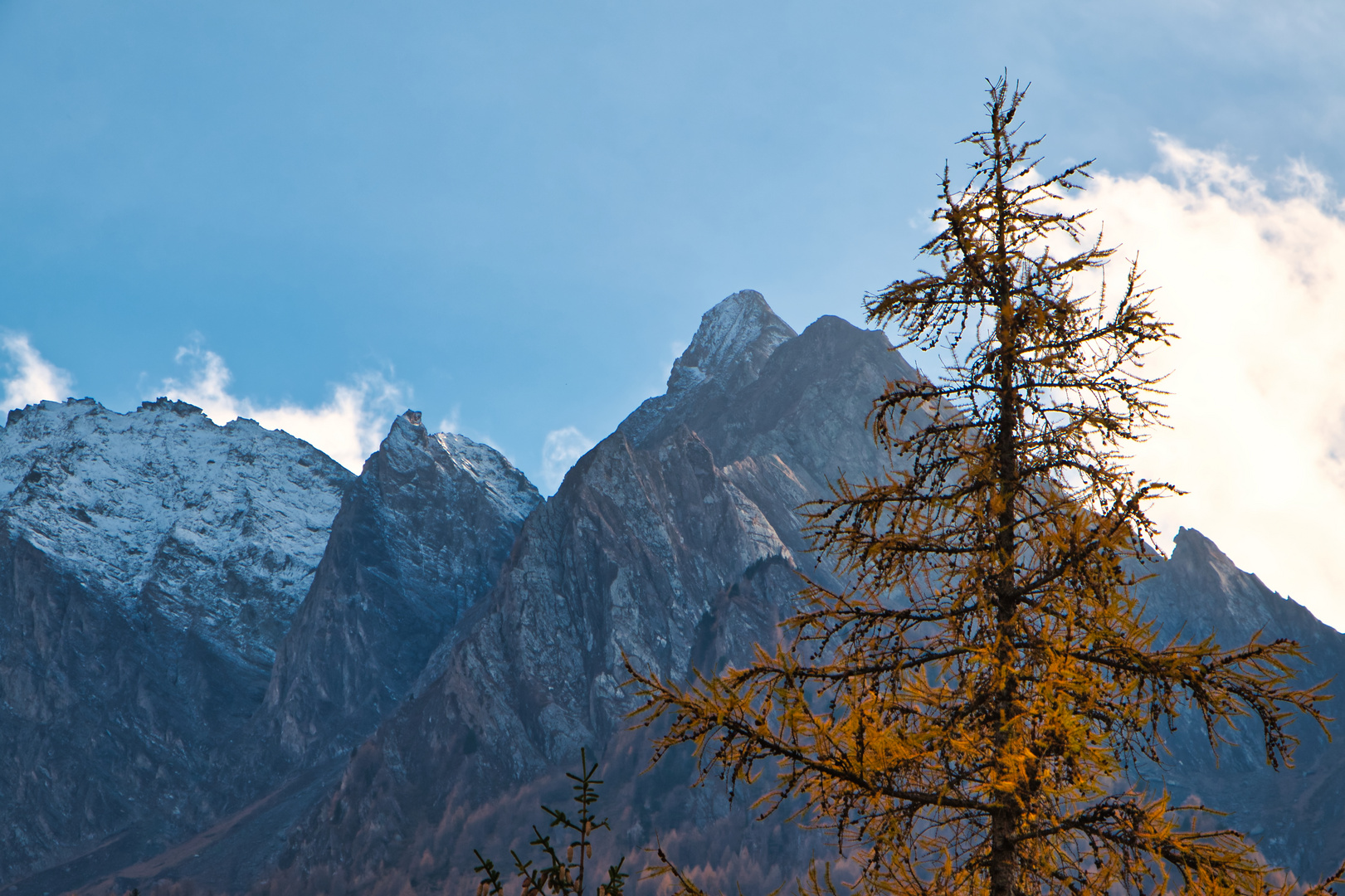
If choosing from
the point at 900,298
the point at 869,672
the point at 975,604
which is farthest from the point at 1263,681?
the point at 900,298

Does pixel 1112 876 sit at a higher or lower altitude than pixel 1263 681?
lower

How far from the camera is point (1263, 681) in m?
8.96

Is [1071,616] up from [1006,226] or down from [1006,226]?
down

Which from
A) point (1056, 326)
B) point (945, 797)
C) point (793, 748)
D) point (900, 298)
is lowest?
point (945, 797)

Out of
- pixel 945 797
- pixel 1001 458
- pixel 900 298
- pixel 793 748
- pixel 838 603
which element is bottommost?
pixel 945 797

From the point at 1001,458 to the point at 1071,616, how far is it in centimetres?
190

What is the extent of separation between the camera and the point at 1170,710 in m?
9.09

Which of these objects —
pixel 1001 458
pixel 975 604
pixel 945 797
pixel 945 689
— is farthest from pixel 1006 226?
pixel 945 797

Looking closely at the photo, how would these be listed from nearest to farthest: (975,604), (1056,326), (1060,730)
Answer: (1060,730), (975,604), (1056,326)

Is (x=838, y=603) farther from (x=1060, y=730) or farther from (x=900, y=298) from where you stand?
(x=900, y=298)

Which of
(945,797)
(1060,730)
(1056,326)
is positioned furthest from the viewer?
(1056,326)

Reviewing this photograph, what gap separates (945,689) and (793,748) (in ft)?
6.76

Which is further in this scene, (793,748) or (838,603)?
(838,603)

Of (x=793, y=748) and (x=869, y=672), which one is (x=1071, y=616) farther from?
(x=793, y=748)
